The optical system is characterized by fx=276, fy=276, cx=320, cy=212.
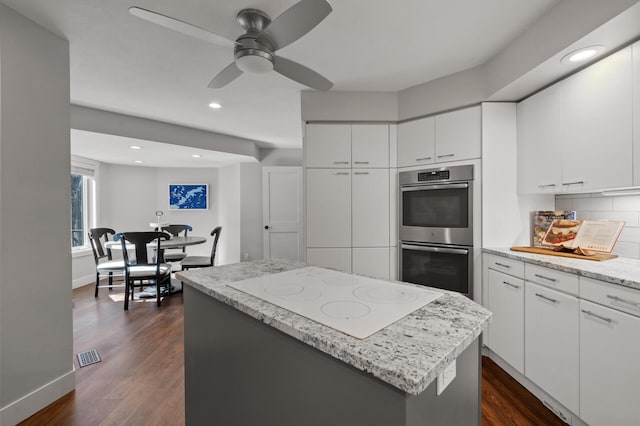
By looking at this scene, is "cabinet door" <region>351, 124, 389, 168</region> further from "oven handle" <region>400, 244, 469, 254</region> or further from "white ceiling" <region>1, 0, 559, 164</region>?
"oven handle" <region>400, 244, 469, 254</region>

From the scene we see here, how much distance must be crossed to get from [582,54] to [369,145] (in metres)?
1.55

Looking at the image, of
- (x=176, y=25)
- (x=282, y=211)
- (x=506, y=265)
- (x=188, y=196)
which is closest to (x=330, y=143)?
(x=176, y=25)

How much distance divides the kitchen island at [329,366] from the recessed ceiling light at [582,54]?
5.55 ft

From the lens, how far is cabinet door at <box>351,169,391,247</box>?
108 inches

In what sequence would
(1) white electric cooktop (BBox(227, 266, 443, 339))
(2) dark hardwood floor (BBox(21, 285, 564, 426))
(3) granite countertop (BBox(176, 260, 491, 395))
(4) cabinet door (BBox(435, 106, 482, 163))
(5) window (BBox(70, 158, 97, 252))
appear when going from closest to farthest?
(3) granite countertop (BBox(176, 260, 491, 395))
(1) white electric cooktop (BBox(227, 266, 443, 339))
(2) dark hardwood floor (BBox(21, 285, 564, 426))
(4) cabinet door (BBox(435, 106, 482, 163))
(5) window (BBox(70, 158, 97, 252))

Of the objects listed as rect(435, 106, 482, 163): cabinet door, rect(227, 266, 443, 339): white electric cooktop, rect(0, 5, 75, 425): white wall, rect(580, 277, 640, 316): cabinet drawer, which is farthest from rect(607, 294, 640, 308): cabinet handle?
rect(0, 5, 75, 425): white wall

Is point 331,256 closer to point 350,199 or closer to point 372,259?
point 372,259

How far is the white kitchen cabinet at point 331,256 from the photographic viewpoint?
2.73m

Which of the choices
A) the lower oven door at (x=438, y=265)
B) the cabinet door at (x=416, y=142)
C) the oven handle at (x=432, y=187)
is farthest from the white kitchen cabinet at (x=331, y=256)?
the cabinet door at (x=416, y=142)

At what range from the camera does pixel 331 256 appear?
2732 millimetres

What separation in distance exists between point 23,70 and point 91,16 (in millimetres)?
505

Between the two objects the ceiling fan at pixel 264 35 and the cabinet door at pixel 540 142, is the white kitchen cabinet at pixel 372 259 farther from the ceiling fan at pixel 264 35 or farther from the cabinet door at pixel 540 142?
the ceiling fan at pixel 264 35

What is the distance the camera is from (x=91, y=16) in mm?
1667

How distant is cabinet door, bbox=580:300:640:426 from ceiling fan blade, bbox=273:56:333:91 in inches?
73.9
